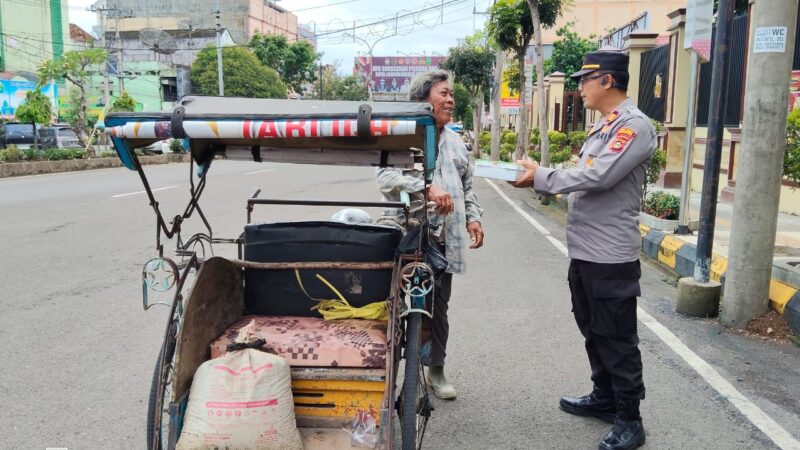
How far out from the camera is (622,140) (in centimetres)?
311

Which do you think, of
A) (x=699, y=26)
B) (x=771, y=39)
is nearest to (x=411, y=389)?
(x=771, y=39)

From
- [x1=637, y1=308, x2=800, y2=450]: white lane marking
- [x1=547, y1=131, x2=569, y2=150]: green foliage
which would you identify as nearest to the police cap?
[x1=637, y1=308, x2=800, y2=450]: white lane marking

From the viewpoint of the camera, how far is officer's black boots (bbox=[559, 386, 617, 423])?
3648mm

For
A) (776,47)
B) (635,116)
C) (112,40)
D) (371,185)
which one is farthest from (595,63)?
(112,40)

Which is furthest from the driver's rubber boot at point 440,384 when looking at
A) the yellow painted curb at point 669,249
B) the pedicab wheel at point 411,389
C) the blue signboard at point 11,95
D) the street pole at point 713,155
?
the blue signboard at point 11,95

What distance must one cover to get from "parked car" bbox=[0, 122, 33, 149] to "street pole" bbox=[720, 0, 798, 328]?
27274 millimetres

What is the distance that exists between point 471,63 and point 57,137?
19953 millimetres

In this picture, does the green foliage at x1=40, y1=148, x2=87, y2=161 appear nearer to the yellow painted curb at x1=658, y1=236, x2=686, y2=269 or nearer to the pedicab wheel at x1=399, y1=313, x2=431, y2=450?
the yellow painted curb at x1=658, y1=236, x2=686, y2=269

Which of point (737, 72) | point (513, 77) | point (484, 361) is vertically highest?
point (513, 77)

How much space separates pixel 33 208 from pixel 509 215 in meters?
7.95

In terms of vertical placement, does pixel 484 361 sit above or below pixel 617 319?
below

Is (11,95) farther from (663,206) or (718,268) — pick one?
(718,268)

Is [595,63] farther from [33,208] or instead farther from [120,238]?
[33,208]

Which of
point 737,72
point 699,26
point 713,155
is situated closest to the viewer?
point 713,155
